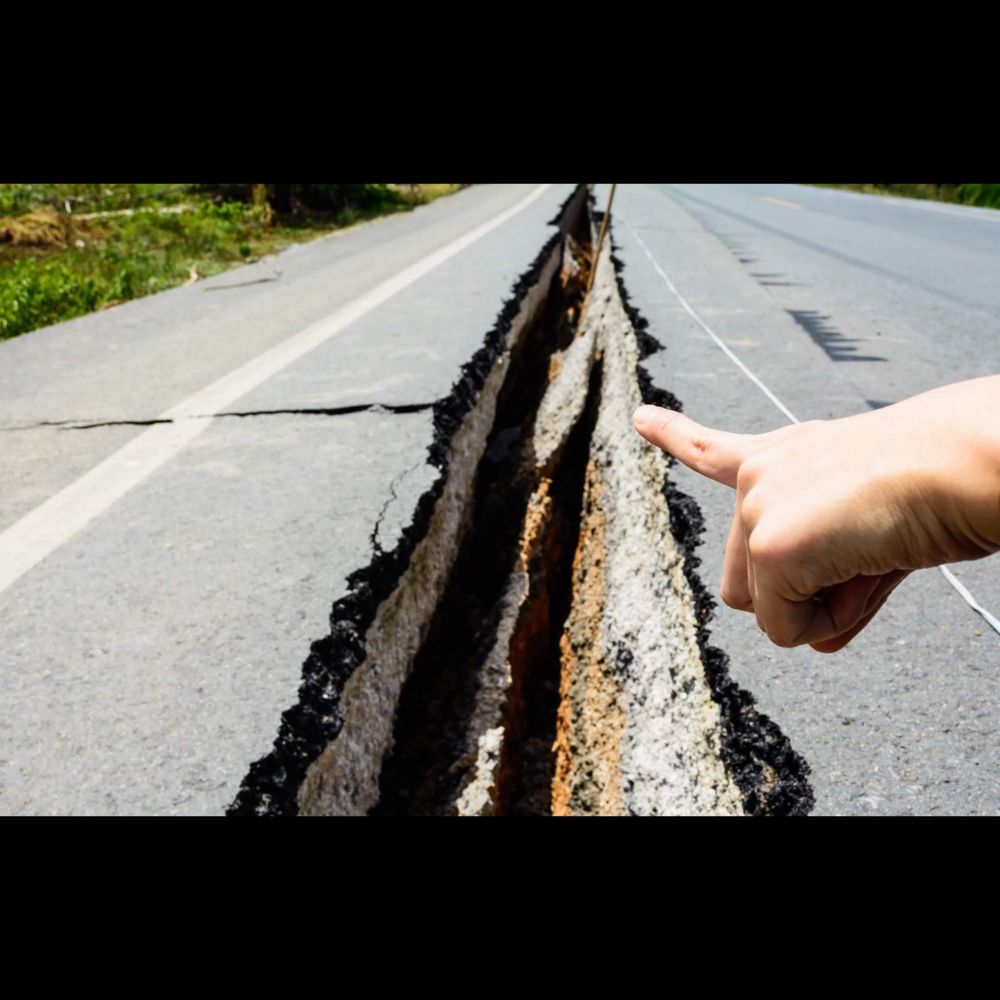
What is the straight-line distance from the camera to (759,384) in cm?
357

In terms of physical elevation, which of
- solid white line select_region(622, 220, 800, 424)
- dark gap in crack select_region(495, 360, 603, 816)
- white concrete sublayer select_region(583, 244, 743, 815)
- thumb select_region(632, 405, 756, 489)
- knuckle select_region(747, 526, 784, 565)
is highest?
thumb select_region(632, 405, 756, 489)

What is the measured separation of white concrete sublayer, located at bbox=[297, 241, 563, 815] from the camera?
69.2 inches

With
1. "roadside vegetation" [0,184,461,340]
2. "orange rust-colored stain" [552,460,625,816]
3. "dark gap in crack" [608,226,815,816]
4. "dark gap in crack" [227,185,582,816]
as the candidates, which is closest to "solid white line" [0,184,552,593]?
"dark gap in crack" [227,185,582,816]

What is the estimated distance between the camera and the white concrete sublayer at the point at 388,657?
5.77 feet

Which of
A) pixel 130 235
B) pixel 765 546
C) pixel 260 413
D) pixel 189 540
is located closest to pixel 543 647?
pixel 260 413

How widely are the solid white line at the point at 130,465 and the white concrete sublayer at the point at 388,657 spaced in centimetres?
109

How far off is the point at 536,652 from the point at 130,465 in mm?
1951

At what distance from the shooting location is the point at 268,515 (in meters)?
2.57

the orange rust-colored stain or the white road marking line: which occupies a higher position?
the white road marking line

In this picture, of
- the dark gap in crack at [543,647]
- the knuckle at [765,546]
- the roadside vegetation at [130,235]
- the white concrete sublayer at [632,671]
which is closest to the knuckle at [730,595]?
the knuckle at [765,546]

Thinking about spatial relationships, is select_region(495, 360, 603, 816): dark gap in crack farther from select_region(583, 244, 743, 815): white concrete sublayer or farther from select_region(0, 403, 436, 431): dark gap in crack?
select_region(0, 403, 436, 431): dark gap in crack

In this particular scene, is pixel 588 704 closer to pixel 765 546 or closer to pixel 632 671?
pixel 632 671

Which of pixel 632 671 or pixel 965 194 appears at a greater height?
pixel 965 194
